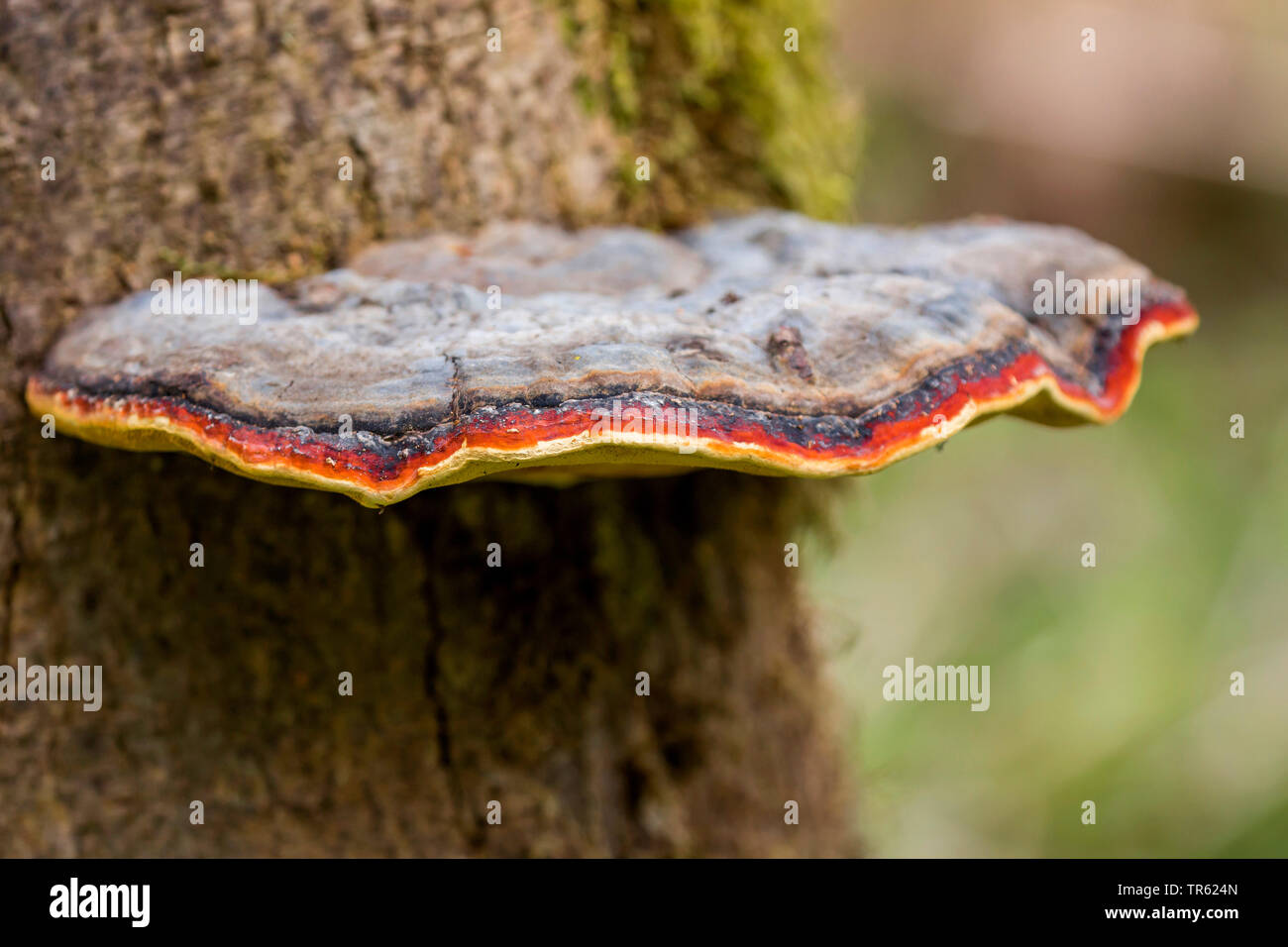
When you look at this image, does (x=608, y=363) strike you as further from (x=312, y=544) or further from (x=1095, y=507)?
(x=1095, y=507)

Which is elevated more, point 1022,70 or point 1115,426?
point 1022,70

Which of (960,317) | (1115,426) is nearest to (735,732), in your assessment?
(960,317)

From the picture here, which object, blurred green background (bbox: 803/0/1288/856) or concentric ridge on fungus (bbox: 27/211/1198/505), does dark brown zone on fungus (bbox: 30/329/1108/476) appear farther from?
blurred green background (bbox: 803/0/1288/856)

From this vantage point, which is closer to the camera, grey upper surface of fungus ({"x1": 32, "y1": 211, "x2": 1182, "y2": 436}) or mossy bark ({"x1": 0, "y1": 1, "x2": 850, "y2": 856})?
grey upper surface of fungus ({"x1": 32, "y1": 211, "x2": 1182, "y2": 436})

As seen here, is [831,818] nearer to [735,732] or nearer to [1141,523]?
[735,732]

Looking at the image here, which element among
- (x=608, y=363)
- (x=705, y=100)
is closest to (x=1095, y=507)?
(x=705, y=100)

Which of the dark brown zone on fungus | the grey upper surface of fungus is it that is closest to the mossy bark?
the grey upper surface of fungus
